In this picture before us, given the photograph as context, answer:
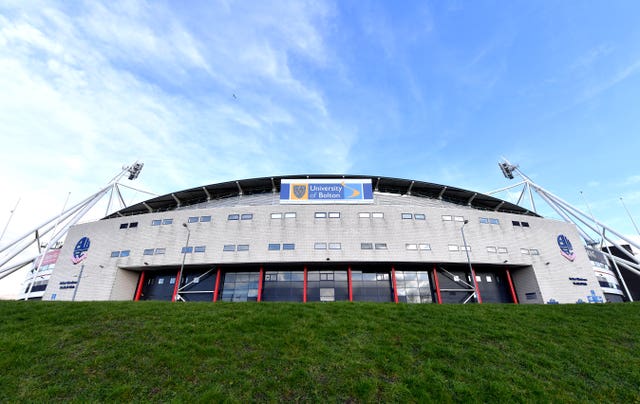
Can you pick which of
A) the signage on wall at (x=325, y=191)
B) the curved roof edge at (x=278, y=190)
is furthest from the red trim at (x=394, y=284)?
the curved roof edge at (x=278, y=190)

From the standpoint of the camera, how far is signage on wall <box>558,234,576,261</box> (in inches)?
1583

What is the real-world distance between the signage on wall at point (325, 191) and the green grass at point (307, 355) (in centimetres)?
2352

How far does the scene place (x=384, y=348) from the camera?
1097 cm

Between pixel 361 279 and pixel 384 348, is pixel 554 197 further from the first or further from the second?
pixel 384 348

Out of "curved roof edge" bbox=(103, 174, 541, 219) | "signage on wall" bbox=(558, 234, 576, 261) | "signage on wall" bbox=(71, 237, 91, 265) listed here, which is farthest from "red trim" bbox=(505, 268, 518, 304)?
"signage on wall" bbox=(71, 237, 91, 265)

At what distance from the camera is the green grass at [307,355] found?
841cm

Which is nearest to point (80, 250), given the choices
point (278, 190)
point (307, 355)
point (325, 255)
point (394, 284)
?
point (278, 190)

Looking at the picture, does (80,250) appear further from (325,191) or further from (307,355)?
(307,355)

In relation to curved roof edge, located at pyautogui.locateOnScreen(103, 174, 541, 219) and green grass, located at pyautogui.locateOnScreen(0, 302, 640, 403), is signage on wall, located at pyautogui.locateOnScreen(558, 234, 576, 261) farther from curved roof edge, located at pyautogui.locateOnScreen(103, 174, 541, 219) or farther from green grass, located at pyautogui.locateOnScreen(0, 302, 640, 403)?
green grass, located at pyautogui.locateOnScreen(0, 302, 640, 403)

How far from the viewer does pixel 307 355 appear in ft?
33.9

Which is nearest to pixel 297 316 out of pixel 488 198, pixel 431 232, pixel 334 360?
pixel 334 360

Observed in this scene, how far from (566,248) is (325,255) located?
34.6 metres

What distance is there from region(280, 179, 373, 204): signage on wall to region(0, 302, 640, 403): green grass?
23.5 m

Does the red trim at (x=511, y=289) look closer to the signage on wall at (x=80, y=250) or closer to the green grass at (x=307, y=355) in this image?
the green grass at (x=307, y=355)
